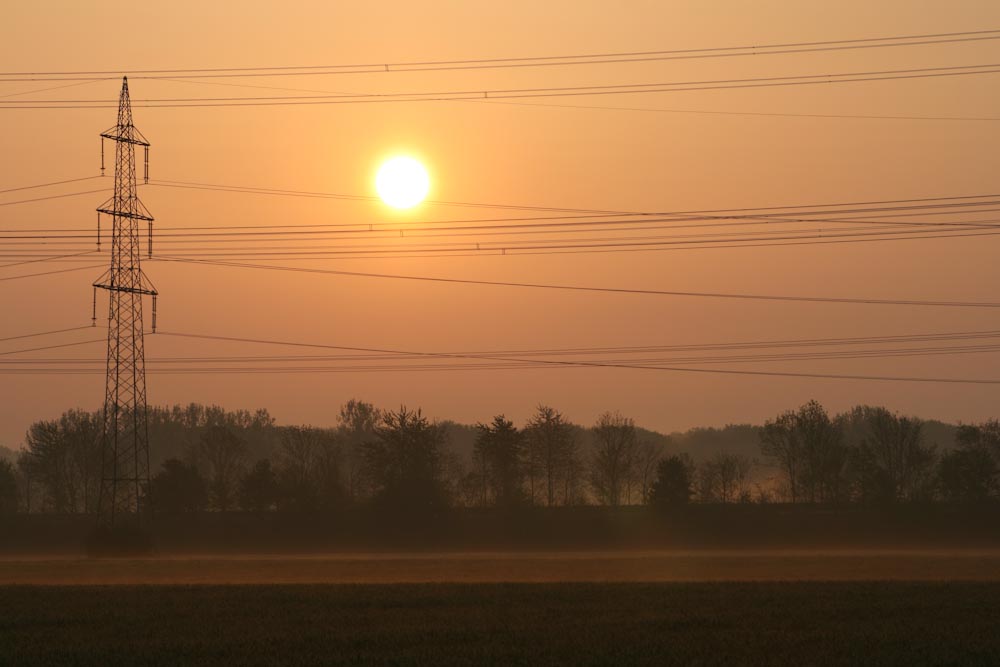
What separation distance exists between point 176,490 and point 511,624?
2495 inches

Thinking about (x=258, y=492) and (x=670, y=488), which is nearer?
(x=670, y=488)

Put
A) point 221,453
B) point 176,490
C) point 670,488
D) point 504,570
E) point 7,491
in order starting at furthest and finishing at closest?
point 221,453
point 7,491
point 176,490
point 670,488
point 504,570

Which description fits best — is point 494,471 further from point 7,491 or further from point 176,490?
point 7,491

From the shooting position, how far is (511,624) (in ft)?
88.9

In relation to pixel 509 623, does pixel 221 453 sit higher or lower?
higher

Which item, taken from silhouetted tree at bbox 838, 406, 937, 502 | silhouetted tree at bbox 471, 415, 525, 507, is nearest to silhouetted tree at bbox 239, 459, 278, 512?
silhouetted tree at bbox 471, 415, 525, 507

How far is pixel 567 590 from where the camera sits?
33938 millimetres

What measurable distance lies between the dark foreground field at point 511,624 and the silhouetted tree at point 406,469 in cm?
4711

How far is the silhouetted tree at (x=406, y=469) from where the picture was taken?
83.3 metres

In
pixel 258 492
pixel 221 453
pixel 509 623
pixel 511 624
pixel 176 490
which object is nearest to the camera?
pixel 511 624

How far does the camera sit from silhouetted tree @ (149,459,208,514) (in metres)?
84.4

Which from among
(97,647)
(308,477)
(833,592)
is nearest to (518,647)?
(97,647)

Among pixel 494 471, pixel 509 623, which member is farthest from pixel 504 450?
pixel 509 623

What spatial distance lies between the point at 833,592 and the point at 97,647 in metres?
20.9
